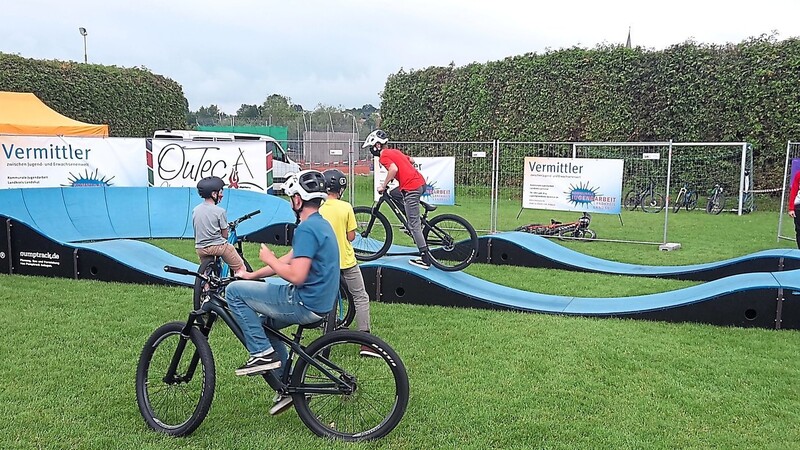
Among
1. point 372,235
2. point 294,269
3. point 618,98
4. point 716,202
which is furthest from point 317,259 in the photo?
point 618,98

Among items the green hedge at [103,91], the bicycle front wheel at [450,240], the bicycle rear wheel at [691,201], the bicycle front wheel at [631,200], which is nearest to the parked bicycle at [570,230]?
the bicycle front wheel at [450,240]

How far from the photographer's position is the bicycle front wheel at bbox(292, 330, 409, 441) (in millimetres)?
3738

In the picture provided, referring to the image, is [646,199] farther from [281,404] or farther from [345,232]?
[281,404]

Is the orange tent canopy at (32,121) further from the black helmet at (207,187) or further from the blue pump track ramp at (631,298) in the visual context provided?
the blue pump track ramp at (631,298)

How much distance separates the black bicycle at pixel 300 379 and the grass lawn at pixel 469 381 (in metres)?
0.14

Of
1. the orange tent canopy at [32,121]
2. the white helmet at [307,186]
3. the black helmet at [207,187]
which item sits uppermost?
the orange tent canopy at [32,121]

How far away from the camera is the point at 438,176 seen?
13461 millimetres

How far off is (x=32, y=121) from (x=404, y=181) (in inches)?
475

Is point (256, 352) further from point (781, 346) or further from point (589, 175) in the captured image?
point (589, 175)

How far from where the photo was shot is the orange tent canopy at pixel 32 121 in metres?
15.3

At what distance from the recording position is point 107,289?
774 centimetres

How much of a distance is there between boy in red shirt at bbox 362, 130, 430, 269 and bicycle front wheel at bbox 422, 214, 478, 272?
0.90 ft

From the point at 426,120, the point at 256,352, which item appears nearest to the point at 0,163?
the point at 256,352

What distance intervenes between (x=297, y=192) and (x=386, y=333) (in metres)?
2.72
